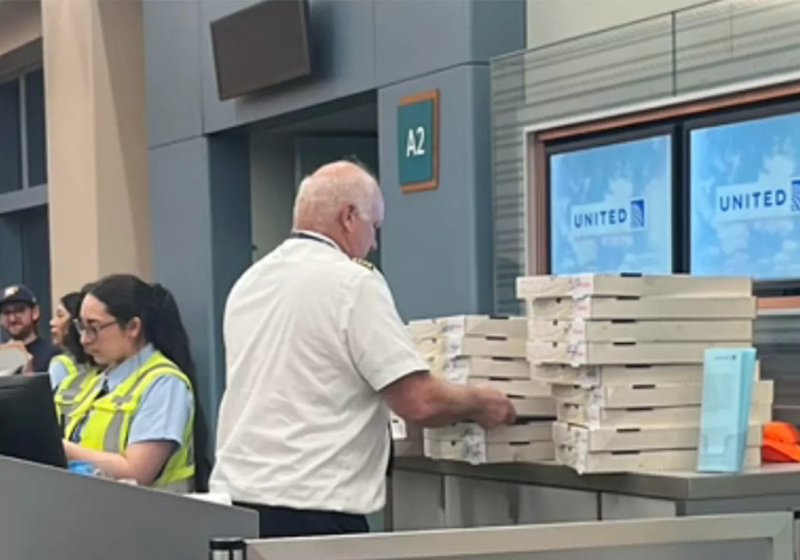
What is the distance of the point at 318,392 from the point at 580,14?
2.19 m

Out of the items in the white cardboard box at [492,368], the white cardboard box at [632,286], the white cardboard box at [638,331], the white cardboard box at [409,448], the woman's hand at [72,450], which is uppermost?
the white cardboard box at [632,286]

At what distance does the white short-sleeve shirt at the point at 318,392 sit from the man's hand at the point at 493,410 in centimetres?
19

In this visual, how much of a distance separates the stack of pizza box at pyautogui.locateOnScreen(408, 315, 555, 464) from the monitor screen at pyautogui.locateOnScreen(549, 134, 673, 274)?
4.01 ft

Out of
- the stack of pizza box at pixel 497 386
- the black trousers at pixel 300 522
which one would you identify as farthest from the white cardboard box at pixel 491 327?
the black trousers at pixel 300 522

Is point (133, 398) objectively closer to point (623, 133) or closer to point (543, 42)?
point (623, 133)

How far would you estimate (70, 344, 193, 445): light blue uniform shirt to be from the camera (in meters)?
3.61

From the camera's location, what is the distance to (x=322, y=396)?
286 cm

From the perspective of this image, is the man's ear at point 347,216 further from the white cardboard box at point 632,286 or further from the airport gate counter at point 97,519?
the airport gate counter at point 97,519

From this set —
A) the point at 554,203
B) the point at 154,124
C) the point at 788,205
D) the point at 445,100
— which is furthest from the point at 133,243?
the point at 788,205

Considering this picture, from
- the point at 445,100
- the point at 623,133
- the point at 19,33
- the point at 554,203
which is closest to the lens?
the point at 623,133

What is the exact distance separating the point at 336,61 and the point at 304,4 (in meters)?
0.28

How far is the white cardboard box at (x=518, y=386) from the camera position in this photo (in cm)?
289

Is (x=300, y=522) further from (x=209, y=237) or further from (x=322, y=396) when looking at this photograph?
(x=209, y=237)

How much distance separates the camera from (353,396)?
9.43 ft
